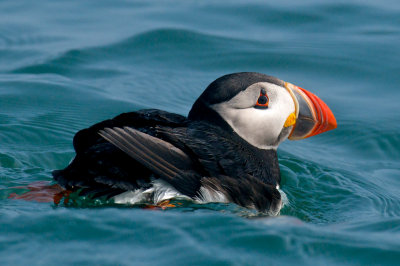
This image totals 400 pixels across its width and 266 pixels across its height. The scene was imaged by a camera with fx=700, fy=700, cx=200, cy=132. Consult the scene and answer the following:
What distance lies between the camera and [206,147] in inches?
165

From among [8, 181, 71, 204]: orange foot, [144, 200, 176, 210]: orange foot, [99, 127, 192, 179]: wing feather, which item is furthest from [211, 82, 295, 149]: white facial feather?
[8, 181, 71, 204]: orange foot

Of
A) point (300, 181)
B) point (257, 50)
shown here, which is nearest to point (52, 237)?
point (300, 181)

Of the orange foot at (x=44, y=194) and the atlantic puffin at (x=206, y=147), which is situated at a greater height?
the atlantic puffin at (x=206, y=147)

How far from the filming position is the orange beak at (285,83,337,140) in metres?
4.70

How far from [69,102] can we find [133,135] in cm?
282

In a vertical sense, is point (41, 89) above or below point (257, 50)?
below

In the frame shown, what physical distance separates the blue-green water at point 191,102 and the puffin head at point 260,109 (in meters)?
0.54

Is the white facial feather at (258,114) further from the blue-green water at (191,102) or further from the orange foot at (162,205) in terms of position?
the orange foot at (162,205)

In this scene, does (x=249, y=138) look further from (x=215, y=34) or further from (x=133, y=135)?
(x=215, y=34)

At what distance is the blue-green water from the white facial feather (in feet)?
1.72

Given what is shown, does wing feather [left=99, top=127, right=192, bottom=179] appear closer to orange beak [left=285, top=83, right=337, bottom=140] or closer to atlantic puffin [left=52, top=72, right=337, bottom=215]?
atlantic puffin [left=52, top=72, right=337, bottom=215]

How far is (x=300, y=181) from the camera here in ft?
17.5

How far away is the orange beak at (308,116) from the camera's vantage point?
4699 mm

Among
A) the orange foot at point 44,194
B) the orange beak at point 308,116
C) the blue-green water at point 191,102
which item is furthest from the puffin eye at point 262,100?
the orange foot at point 44,194
